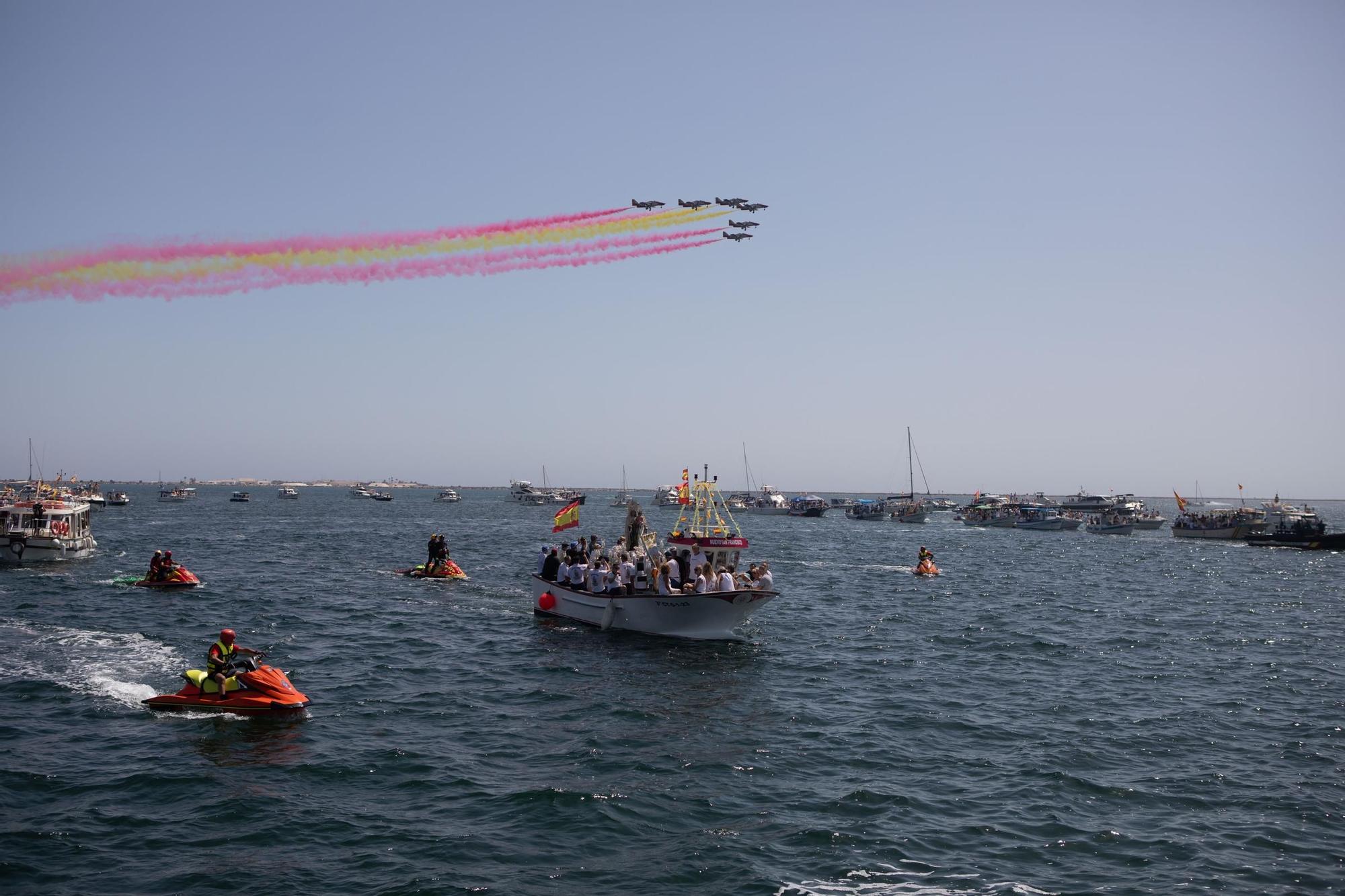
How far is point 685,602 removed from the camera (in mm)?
30906

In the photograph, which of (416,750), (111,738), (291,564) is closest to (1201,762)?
(416,750)

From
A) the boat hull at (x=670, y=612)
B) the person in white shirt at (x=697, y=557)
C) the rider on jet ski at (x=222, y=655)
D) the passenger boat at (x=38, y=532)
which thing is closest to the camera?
the rider on jet ski at (x=222, y=655)

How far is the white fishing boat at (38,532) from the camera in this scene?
48625mm

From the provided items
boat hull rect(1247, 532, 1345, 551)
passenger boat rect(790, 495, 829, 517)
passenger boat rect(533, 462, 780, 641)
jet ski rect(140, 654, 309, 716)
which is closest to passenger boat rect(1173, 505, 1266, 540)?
boat hull rect(1247, 532, 1345, 551)

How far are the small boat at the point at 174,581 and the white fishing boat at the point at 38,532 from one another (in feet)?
39.7

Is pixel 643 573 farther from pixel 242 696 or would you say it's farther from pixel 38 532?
pixel 38 532

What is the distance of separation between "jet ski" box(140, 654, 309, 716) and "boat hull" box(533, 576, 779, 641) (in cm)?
1365

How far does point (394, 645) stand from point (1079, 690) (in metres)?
21.8

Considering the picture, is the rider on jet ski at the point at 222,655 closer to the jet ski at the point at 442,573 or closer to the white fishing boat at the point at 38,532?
the jet ski at the point at 442,573

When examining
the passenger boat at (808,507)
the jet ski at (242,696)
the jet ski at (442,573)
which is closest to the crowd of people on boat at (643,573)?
the jet ski at (442,573)

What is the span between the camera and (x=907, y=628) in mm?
35781

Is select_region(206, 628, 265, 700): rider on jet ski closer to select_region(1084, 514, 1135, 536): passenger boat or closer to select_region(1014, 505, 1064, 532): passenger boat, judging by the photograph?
select_region(1084, 514, 1135, 536): passenger boat

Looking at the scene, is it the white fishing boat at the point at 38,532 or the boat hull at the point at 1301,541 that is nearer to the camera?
the white fishing boat at the point at 38,532

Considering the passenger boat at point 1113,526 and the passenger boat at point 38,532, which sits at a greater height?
the passenger boat at point 38,532
